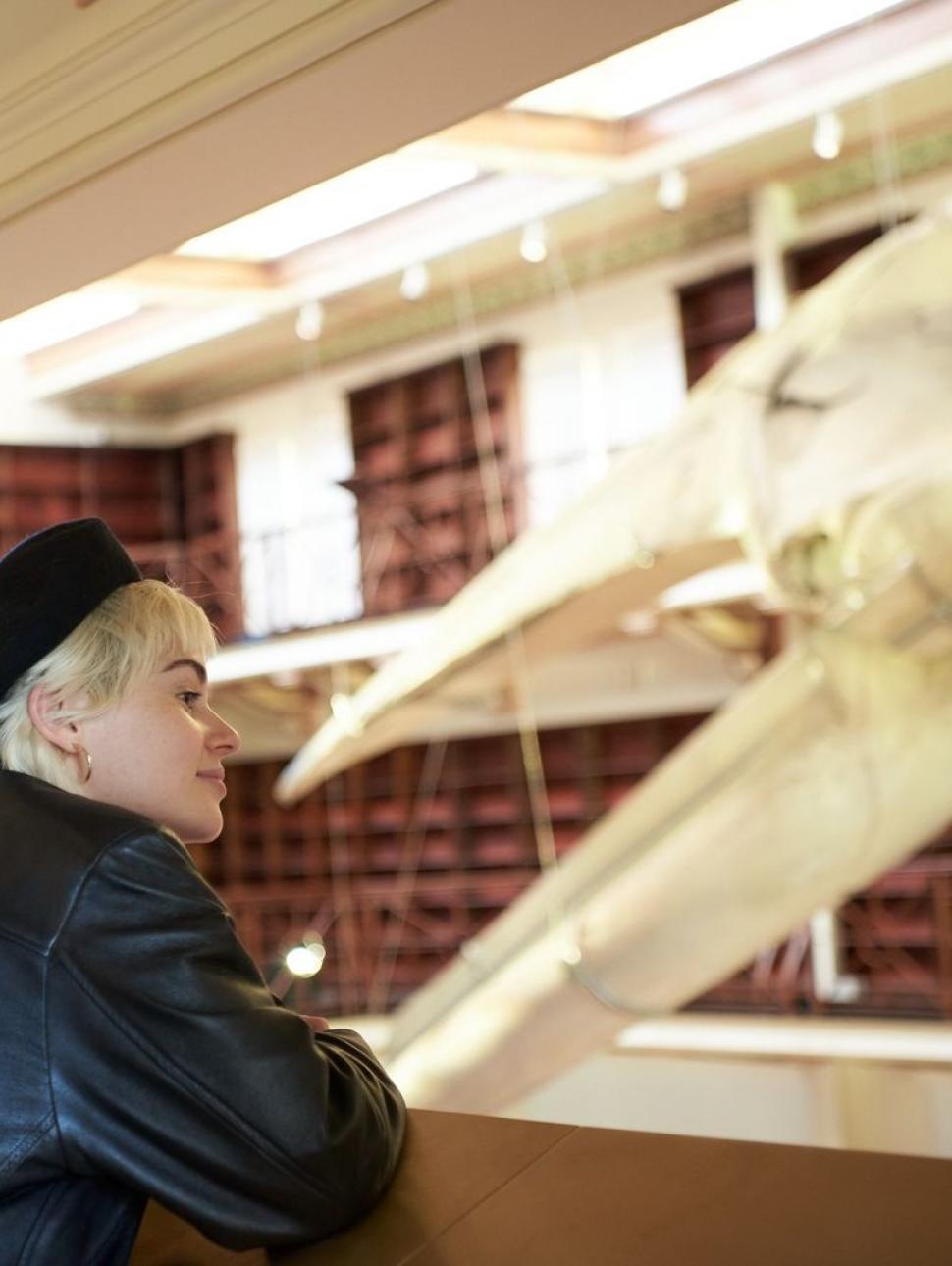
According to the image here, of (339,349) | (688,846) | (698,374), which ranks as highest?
(339,349)

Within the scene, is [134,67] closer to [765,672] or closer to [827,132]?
[765,672]

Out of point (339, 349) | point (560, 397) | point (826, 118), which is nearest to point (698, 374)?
point (560, 397)

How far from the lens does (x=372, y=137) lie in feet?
6.37

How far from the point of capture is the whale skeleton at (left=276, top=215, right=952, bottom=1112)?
13.9 feet

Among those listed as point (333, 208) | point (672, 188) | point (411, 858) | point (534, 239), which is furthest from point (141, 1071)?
point (411, 858)

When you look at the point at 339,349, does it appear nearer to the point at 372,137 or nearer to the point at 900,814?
the point at 900,814

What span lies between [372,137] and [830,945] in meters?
7.99

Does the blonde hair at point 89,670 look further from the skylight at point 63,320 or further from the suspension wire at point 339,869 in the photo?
the suspension wire at point 339,869

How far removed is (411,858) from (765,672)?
724 centimetres

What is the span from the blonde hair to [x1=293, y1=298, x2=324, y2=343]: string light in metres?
8.91

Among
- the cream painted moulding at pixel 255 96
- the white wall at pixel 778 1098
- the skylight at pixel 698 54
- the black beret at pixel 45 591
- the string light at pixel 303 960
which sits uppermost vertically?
the skylight at pixel 698 54

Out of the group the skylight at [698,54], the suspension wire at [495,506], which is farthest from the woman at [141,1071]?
the suspension wire at [495,506]

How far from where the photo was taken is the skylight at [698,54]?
681 centimetres

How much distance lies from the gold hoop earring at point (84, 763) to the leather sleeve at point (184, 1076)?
0.21 m
